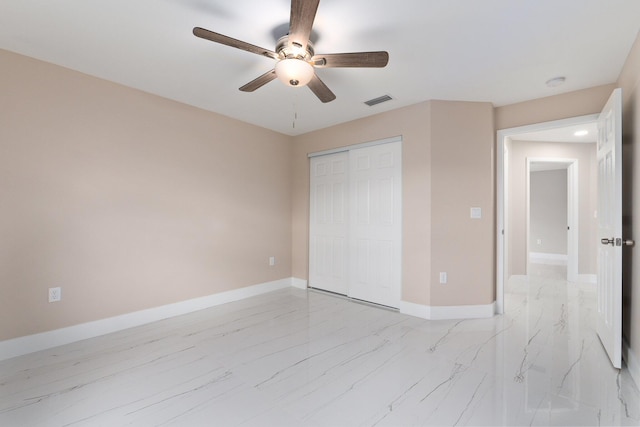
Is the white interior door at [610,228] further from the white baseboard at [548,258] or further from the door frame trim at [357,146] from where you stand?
the white baseboard at [548,258]

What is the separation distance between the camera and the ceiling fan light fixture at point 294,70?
74.0 inches

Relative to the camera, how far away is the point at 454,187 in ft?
10.6

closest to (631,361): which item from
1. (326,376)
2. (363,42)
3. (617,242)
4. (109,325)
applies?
(617,242)

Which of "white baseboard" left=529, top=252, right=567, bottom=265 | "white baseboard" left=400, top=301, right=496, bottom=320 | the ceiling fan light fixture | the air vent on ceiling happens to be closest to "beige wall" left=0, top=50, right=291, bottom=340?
the air vent on ceiling

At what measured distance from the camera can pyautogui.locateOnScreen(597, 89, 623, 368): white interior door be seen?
6.95ft

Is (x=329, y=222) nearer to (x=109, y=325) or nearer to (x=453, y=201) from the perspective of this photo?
(x=453, y=201)

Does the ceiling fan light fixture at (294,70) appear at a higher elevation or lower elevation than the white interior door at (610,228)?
higher

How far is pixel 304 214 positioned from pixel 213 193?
1443mm

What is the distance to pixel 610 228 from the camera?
2266mm

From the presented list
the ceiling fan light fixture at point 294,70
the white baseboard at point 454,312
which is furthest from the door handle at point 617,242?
the ceiling fan light fixture at point 294,70

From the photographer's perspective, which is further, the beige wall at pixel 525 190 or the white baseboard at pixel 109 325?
the beige wall at pixel 525 190

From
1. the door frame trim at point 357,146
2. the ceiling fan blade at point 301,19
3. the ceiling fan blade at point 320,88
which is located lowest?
the door frame trim at point 357,146

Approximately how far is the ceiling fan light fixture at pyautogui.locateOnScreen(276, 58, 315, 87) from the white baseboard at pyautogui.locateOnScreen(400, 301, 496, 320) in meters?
2.66

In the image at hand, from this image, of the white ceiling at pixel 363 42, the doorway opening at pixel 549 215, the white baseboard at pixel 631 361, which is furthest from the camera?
the doorway opening at pixel 549 215
